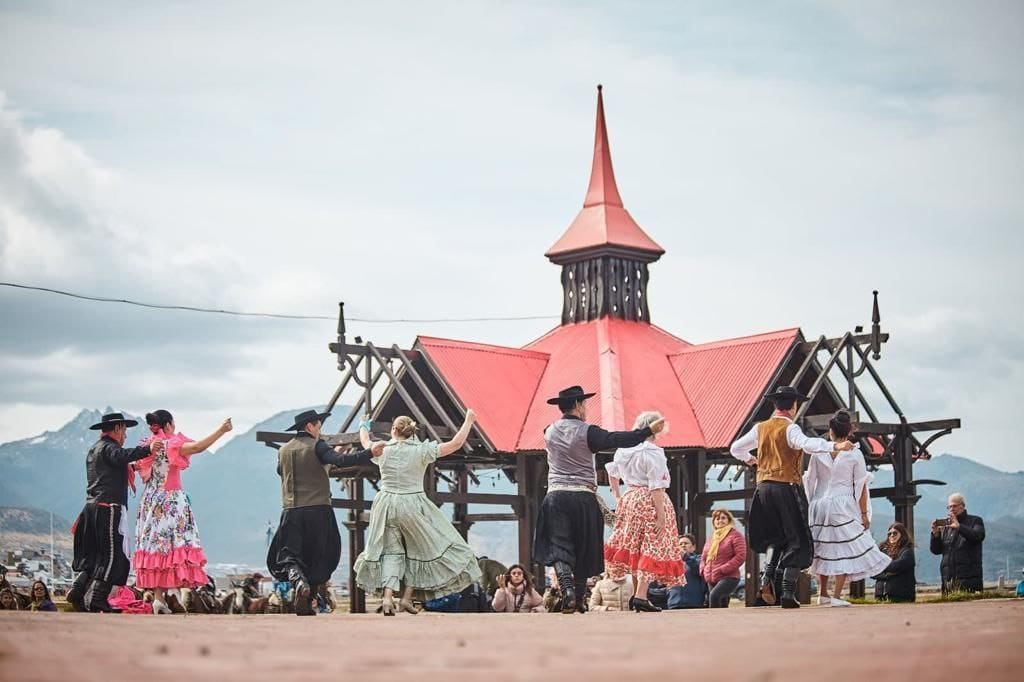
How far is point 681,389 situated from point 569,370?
2.28 metres

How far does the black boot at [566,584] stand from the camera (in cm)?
1375

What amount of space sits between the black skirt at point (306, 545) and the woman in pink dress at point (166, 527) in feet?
2.55

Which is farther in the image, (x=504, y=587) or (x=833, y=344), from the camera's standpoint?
(x=833, y=344)

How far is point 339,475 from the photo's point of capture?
27969 mm

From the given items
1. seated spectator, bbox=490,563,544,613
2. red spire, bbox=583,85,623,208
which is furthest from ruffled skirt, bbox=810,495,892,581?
red spire, bbox=583,85,623,208

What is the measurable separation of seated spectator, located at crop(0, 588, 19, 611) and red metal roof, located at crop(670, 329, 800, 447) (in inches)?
515

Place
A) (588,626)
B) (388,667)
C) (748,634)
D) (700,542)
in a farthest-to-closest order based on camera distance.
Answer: (700,542)
(588,626)
(748,634)
(388,667)

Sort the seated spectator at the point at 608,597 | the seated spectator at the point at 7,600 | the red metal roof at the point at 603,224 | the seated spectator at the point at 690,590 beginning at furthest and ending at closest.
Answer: the red metal roof at the point at 603,224 < the seated spectator at the point at 690,590 < the seated spectator at the point at 7,600 < the seated spectator at the point at 608,597

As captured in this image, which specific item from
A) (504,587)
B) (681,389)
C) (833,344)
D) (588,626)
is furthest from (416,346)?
(588,626)

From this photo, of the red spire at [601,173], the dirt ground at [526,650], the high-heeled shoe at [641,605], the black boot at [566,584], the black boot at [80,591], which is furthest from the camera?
the red spire at [601,173]

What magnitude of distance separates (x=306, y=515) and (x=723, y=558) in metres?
5.21

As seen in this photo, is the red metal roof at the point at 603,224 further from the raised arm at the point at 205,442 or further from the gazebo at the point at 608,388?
the raised arm at the point at 205,442

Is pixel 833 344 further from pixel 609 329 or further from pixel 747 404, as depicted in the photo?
pixel 609 329

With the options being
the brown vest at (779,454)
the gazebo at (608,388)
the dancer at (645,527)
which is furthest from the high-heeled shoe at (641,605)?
the gazebo at (608,388)
